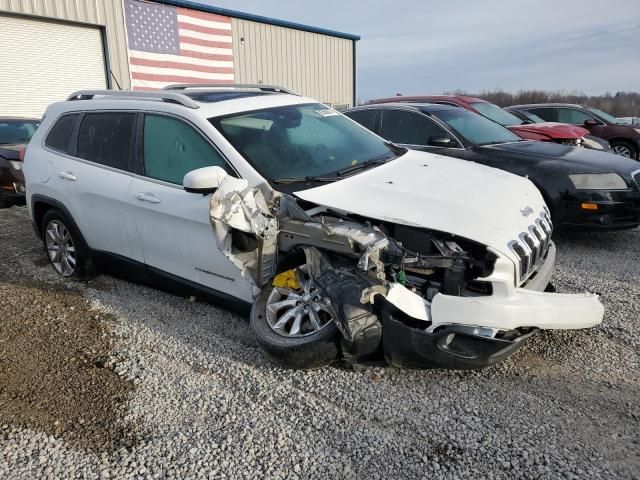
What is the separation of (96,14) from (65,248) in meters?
12.2

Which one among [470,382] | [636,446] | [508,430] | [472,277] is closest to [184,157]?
[472,277]

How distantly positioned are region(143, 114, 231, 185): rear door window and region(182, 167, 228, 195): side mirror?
25 centimetres

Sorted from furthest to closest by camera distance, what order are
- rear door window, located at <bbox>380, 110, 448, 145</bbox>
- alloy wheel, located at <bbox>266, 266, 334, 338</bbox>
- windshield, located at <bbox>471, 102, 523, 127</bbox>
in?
windshield, located at <bbox>471, 102, 523, 127</bbox> < rear door window, located at <bbox>380, 110, 448, 145</bbox> < alloy wheel, located at <bbox>266, 266, 334, 338</bbox>

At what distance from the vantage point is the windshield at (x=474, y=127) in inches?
260

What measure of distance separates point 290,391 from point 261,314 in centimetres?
55

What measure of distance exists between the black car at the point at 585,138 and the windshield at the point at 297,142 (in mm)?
7435

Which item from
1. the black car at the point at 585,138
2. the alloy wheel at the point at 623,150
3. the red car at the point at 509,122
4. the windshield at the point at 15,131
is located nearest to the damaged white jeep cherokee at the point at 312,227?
the red car at the point at 509,122

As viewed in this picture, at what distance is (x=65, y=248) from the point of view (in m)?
5.16

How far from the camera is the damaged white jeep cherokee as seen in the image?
9.64ft

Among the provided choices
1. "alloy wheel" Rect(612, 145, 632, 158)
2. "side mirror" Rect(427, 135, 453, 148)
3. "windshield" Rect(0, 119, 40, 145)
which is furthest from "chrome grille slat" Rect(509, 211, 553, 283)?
"alloy wheel" Rect(612, 145, 632, 158)

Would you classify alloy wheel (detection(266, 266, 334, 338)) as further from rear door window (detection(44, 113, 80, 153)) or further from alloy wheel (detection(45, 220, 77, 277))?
rear door window (detection(44, 113, 80, 153))

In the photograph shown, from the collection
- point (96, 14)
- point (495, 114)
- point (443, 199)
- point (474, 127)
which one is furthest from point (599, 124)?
point (96, 14)

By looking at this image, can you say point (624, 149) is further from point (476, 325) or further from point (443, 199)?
point (476, 325)

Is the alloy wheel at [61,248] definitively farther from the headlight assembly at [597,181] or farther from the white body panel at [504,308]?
the headlight assembly at [597,181]
